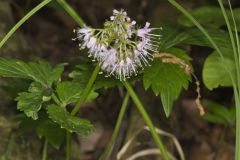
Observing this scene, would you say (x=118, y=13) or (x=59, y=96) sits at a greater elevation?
(x=118, y=13)

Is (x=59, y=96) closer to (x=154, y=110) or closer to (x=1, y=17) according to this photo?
(x=154, y=110)

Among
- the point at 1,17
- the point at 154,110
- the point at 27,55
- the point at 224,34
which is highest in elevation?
the point at 1,17

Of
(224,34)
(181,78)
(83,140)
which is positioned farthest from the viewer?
(83,140)

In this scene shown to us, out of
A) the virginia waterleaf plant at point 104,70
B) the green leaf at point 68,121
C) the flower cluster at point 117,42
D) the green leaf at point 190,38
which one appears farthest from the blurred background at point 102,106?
the flower cluster at point 117,42

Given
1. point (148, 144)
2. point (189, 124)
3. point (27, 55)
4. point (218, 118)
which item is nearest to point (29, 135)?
point (148, 144)

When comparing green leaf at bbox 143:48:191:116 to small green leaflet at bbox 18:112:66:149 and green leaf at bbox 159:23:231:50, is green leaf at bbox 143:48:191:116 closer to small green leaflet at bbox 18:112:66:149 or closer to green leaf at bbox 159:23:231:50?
green leaf at bbox 159:23:231:50

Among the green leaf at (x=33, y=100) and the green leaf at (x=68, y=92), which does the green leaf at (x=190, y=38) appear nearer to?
the green leaf at (x=68, y=92)
